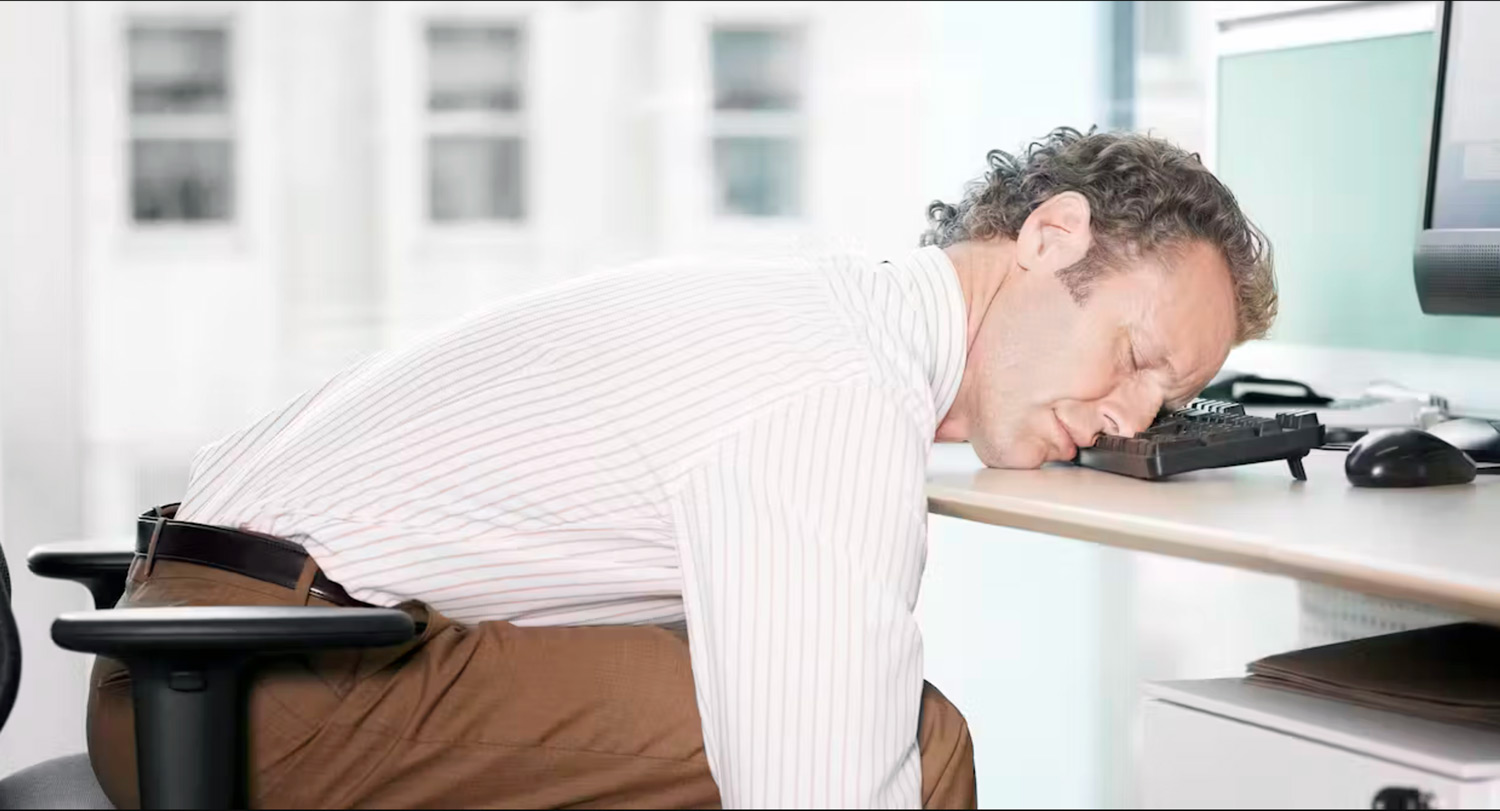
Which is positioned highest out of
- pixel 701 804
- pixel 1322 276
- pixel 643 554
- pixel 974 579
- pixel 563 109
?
pixel 563 109

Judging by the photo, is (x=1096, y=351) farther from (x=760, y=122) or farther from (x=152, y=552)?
(x=760, y=122)

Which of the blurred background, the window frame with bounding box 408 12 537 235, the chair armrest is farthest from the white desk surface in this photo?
the window frame with bounding box 408 12 537 235

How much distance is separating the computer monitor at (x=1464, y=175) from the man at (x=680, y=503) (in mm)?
483

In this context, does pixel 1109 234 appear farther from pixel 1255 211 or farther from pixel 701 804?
pixel 1255 211

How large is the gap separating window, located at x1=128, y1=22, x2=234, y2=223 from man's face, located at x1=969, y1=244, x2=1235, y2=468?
1.61 metres

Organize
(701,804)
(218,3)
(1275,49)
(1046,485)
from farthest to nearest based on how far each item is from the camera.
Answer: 1. (218,3)
2. (1275,49)
3. (1046,485)
4. (701,804)

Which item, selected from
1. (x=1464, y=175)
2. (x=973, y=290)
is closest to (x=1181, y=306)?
(x=973, y=290)

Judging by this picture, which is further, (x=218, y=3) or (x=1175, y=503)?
(x=218, y=3)

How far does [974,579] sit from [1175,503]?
172 cm

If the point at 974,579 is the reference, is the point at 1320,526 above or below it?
above

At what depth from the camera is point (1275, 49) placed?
2.27m

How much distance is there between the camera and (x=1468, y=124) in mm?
1777

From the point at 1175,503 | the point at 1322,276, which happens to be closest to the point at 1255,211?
Answer: the point at 1322,276

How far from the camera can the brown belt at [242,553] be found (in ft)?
3.90
